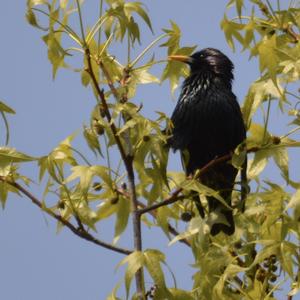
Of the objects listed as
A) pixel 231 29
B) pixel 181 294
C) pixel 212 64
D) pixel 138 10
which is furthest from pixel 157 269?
pixel 212 64

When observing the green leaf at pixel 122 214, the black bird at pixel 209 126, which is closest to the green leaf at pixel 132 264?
the green leaf at pixel 122 214

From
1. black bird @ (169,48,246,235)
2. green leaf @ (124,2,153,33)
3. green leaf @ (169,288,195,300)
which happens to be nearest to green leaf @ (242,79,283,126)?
green leaf @ (124,2,153,33)

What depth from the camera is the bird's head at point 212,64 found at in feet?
14.9

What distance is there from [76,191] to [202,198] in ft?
3.57

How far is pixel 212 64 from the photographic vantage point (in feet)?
15.1

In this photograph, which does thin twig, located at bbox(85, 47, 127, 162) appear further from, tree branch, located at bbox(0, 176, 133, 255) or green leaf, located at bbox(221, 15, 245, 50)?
green leaf, located at bbox(221, 15, 245, 50)

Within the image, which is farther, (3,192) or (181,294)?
(3,192)

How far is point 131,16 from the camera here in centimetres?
288

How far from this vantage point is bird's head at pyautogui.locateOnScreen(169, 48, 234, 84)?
14.9 ft

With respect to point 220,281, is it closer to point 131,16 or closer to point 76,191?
point 76,191

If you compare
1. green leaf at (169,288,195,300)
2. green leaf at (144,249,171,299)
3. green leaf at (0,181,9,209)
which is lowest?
green leaf at (169,288,195,300)

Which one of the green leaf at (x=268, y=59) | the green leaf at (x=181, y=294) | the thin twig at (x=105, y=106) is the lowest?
the green leaf at (x=181, y=294)

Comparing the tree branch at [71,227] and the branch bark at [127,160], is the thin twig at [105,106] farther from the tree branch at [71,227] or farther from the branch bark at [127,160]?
the tree branch at [71,227]

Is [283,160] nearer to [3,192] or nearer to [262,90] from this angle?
[262,90]
